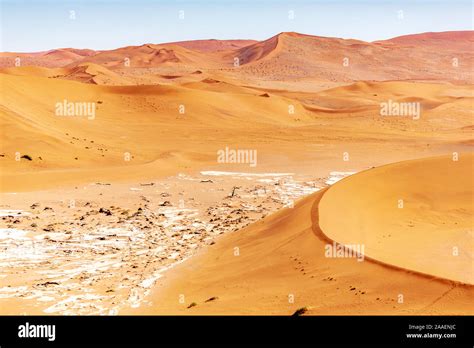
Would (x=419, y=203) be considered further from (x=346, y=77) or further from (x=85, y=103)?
(x=346, y=77)

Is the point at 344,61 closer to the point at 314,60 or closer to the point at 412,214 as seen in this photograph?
the point at 314,60

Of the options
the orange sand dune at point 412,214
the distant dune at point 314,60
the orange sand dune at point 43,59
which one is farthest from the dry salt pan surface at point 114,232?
the orange sand dune at point 43,59

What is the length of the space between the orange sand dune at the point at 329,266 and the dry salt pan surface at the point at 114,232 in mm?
594

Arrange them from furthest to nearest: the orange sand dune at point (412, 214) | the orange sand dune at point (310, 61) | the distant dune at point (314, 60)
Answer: the distant dune at point (314, 60) → the orange sand dune at point (310, 61) → the orange sand dune at point (412, 214)

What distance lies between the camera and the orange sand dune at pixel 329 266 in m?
6.41

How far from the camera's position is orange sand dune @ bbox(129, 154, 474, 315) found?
6406 millimetres

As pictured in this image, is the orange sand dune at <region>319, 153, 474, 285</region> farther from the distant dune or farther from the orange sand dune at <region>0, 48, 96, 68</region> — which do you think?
the orange sand dune at <region>0, 48, 96, 68</region>

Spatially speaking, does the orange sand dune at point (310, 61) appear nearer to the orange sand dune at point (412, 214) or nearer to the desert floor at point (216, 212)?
the desert floor at point (216, 212)

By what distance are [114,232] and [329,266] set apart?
5.22m

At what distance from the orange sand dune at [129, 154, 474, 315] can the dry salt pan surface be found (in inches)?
23.4

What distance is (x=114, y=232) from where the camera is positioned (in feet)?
38.7

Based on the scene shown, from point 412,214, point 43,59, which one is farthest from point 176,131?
point 43,59
